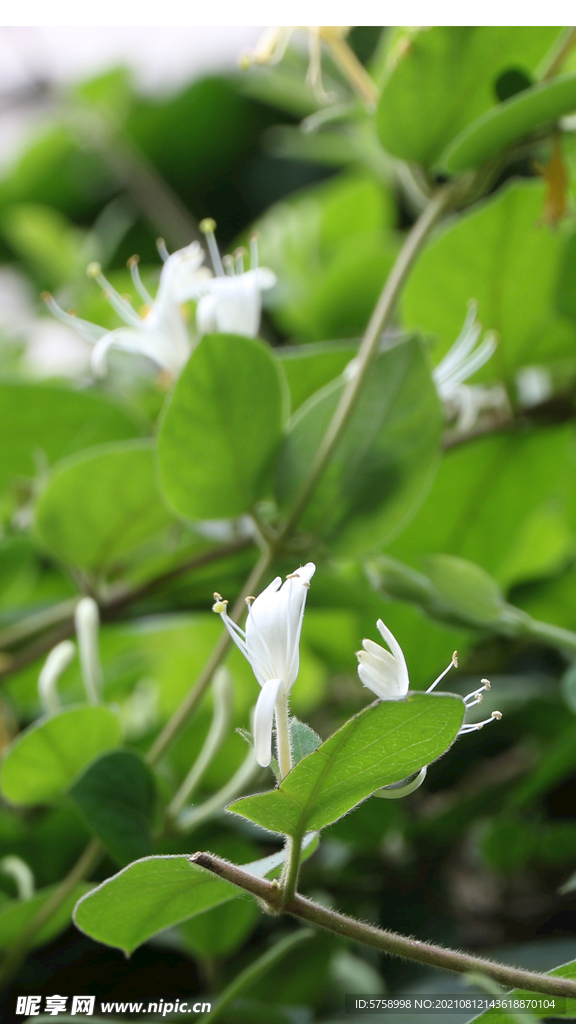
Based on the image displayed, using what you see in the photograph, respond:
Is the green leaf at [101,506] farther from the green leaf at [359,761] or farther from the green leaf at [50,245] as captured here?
the green leaf at [50,245]

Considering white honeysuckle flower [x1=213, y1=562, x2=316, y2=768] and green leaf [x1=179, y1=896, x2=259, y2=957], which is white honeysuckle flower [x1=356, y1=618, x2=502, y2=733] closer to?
white honeysuckle flower [x1=213, y1=562, x2=316, y2=768]

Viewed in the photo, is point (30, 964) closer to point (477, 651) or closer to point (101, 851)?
point (101, 851)

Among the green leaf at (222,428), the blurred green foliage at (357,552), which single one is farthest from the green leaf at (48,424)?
the green leaf at (222,428)

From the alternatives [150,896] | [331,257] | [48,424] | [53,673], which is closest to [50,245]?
[331,257]

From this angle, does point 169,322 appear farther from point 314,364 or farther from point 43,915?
point 43,915

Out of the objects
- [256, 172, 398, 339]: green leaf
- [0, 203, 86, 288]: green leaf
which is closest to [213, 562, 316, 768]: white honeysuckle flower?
[256, 172, 398, 339]: green leaf

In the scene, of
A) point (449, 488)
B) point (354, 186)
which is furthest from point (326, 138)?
point (449, 488)
